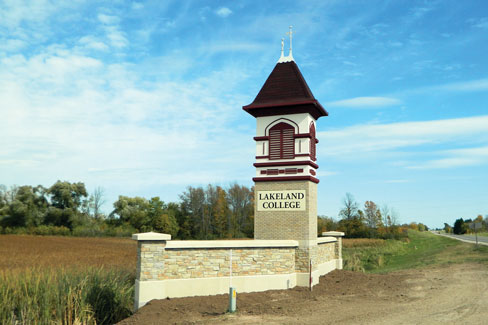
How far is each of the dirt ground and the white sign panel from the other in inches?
150

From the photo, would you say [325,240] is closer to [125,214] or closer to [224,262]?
[224,262]

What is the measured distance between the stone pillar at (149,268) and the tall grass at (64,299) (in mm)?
1217

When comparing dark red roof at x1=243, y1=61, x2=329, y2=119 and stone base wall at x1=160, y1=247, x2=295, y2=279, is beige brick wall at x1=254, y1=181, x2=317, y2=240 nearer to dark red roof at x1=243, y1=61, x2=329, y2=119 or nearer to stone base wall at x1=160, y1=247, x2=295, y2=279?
stone base wall at x1=160, y1=247, x2=295, y2=279

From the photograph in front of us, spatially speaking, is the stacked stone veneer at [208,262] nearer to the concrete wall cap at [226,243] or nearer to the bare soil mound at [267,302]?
the concrete wall cap at [226,243]

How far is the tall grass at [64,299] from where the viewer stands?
496 inches

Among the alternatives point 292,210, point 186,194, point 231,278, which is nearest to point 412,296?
point 292,210

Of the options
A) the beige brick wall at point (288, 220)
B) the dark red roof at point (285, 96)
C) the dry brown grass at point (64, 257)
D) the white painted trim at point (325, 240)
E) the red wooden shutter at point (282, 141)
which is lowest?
the dry brown grass at point (64, 257)

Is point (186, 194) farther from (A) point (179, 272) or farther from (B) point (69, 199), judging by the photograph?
(A) point (179, 272)

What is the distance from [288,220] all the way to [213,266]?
4.71 meters

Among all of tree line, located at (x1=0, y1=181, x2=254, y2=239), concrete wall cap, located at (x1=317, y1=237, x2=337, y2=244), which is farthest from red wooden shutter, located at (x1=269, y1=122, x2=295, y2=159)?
tree line, located at (x1=0, y1=181, x2=254, y2=239)

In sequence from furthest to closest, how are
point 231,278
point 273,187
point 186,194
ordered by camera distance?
point 186,194, point 273,187, point 231,278

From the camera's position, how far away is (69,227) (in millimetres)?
66562

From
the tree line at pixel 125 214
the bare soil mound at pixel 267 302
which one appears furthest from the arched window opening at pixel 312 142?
the tree line at pixel 125 214

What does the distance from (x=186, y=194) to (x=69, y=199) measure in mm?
21219
